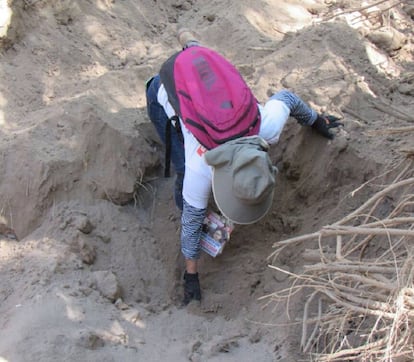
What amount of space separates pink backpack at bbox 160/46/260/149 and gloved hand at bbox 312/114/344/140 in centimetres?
52

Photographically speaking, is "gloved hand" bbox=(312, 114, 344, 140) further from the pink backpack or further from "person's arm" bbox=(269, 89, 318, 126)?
the pink backpack

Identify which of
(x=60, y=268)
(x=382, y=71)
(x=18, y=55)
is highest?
(x=18, y=55)

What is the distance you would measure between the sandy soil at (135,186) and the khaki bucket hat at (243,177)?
1.61 feet

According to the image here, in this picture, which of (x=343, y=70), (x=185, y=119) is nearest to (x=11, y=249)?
(x=185, y=119)

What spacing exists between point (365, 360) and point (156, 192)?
5.41ft

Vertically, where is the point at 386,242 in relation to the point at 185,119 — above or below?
below

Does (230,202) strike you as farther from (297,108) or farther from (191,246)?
(297,108)

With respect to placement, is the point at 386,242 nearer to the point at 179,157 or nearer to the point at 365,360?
the point at 365,360

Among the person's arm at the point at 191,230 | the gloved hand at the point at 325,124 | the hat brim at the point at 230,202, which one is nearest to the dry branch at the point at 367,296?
the hat brim at the point at 230,202

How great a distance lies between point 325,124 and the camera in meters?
3.36

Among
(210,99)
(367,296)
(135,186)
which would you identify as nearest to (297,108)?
(210,99)

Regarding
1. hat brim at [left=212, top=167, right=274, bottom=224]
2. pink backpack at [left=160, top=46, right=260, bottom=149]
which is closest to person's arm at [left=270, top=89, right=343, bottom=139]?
pink backpack at [left=160, top=46, right=260, bottom=149]

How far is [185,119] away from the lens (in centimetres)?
288

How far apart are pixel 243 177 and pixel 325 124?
3.08ft
